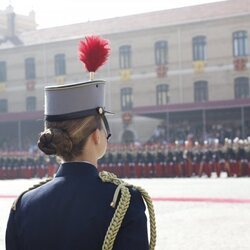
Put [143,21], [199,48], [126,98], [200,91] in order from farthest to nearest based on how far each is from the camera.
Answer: [143,21] < [126,98] < [199,48] < [200,91]

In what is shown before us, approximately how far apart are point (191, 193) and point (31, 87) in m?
28.5

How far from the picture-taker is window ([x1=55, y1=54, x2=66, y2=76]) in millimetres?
40656

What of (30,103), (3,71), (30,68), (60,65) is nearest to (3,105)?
(30,103)

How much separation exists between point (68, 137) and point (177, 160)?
2120cm

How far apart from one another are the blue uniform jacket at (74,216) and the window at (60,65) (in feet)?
127

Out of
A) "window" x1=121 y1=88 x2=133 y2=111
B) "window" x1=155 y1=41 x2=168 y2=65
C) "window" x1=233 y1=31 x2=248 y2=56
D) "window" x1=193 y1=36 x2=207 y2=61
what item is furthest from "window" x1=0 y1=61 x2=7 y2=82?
"window" x1=233 y1=31 x2=248 y2=56

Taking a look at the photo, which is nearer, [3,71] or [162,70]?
[162,70]

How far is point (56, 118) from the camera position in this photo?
2.42 meters

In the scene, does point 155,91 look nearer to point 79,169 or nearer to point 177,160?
point 177,160

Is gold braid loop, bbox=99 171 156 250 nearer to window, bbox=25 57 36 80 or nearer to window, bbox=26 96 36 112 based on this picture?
window, bbox=26 96 36 112

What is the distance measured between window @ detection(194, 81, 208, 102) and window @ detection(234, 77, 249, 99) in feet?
6.35

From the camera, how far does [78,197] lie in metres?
2.22

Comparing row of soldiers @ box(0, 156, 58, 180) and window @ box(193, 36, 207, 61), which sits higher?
window @ box(193, 36, 207, 61)

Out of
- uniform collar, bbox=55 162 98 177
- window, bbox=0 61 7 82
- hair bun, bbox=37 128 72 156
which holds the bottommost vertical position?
uniform collar, bbox=55 162 98 177
